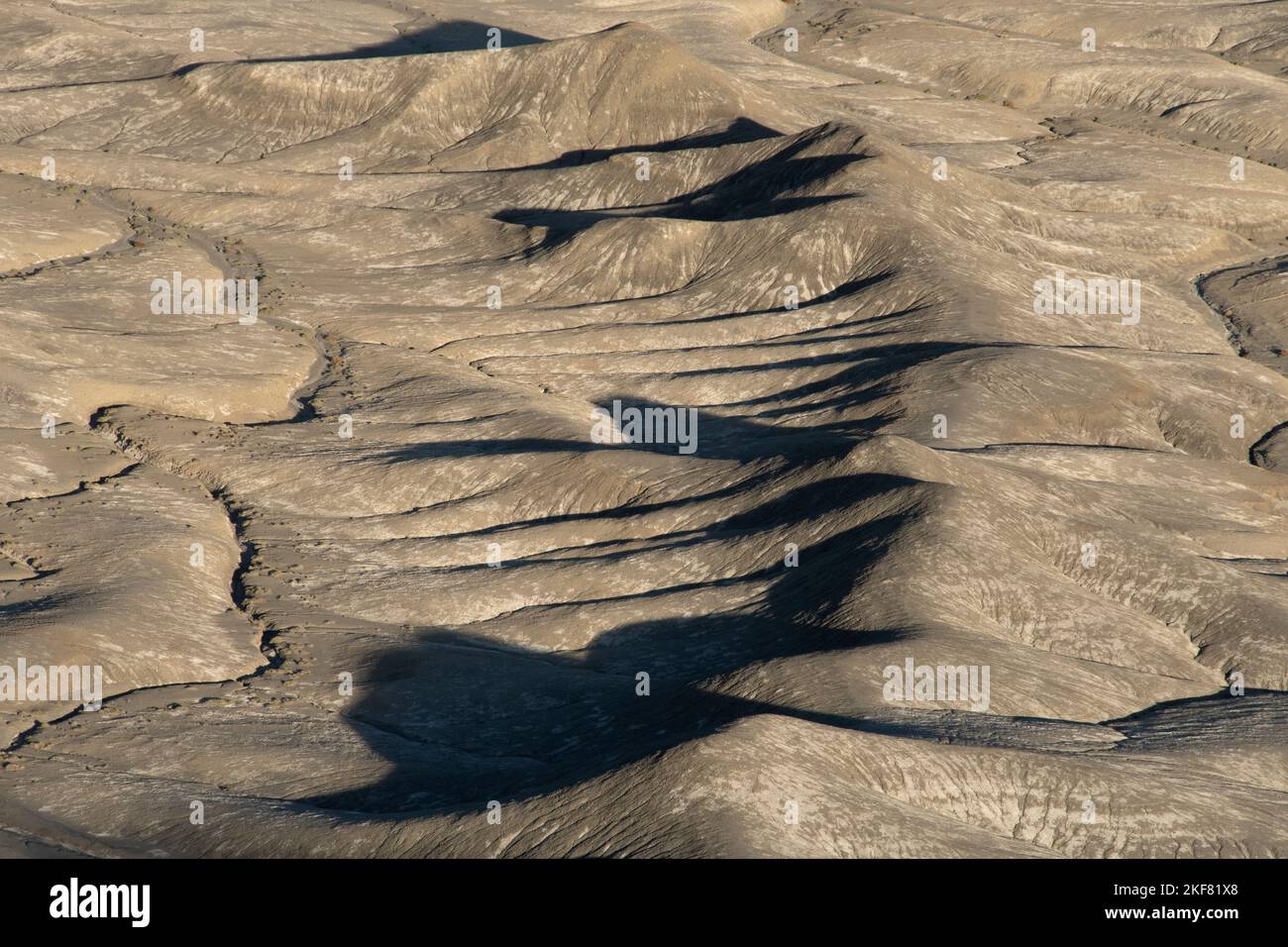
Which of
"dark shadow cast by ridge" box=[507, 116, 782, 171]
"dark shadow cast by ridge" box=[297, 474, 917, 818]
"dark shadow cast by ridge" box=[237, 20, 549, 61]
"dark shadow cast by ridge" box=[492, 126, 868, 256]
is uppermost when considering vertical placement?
"dark shadow cast by ridge" box=[237, 20, 549, 61]

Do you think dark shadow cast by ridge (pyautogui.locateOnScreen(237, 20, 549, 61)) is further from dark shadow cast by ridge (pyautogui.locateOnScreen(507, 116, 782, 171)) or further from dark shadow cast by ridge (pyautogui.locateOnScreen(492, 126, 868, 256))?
dark shadow cast by ridge (pyautogui.locateOnScreen(492, 126, 868, 256))

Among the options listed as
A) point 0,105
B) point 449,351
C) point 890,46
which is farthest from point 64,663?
point 890,46

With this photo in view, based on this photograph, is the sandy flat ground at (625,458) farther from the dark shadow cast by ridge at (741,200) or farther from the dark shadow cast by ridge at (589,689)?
the dark shadow cast by ridge at (741,200)

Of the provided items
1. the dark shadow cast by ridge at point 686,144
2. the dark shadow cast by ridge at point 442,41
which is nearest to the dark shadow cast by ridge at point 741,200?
the dark shadow cast by ridge at point 686,144

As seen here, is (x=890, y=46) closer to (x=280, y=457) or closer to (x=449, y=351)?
(x=449, y=351)

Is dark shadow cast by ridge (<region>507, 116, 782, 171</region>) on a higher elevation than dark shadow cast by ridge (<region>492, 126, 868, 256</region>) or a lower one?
higher

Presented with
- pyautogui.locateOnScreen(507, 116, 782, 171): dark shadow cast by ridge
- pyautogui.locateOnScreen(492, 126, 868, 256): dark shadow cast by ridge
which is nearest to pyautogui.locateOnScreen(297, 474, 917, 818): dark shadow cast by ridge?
pyautogui.locateOnScreen(492, 126, 868, 256): dark shadow cast by ridge

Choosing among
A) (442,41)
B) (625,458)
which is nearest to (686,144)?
(442,41)
